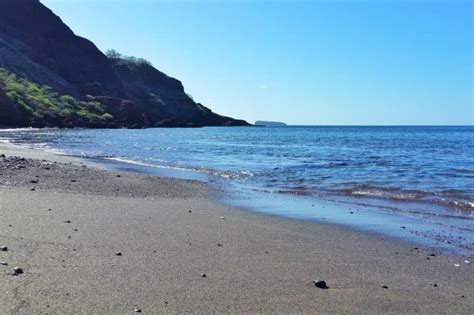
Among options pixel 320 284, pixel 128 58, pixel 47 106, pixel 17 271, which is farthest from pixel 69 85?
pixel 320 284

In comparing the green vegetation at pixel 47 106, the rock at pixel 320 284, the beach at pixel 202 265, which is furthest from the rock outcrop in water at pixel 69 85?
the rock at pixel 320 284

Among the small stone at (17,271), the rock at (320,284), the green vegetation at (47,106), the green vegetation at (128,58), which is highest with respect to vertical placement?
the green vegetation at (128,58)

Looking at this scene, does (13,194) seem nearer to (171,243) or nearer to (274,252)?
(171,243)

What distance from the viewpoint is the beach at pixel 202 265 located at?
15.3 feet

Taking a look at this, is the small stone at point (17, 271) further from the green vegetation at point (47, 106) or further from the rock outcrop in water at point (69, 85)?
the green vegetation at point (47, 106)

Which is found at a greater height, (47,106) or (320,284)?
(47,106)

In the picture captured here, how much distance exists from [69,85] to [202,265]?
124053 mm

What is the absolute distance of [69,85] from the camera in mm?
121188

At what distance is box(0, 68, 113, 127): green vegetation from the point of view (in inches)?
3169

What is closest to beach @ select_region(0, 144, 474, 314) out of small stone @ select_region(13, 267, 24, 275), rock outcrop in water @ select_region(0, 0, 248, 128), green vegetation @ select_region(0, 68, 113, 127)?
small stone @ select_region(13, 267, 24, 275)

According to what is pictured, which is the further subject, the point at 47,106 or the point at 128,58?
A: the point at 128,58

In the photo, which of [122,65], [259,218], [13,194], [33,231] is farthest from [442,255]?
[122,65]

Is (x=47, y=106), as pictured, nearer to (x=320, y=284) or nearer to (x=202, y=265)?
(x=202, y=265)

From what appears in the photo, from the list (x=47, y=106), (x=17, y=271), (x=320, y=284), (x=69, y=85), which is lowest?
(x=320, y=284)
